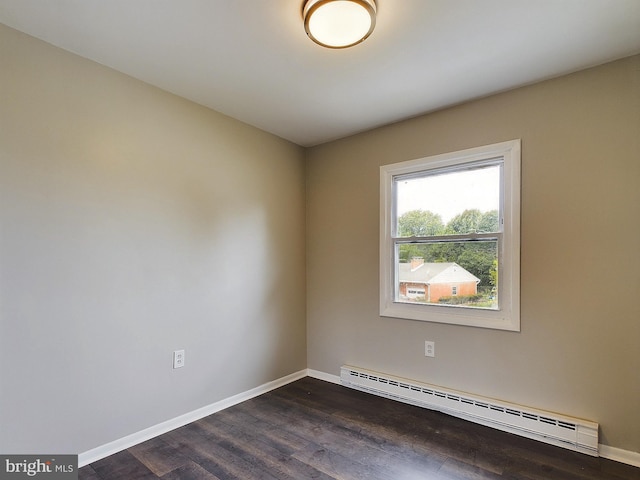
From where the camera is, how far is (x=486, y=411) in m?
2.40

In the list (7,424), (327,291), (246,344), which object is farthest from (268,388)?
(7,424)

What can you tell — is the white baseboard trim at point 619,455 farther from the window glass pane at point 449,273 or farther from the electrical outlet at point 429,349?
the electrical outlet at point 429,349

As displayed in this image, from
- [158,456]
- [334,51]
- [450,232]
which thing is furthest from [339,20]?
[158,456]

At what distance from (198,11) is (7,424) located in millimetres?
2261

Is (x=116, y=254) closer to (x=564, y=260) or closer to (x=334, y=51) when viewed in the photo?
(x=334, y=51)

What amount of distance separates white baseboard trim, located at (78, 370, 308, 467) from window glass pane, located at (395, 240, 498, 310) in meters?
1.46

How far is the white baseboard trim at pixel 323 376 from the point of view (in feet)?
10.8

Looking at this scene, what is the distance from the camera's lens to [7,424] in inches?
67.6

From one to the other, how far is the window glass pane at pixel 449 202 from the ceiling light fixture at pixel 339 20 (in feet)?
4.76

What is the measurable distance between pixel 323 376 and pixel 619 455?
2220 mm

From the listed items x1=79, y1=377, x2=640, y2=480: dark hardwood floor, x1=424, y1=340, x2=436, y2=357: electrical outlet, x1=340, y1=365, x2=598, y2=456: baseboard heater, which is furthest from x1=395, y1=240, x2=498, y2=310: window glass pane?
x1=79, y1=377, x2=640, y2=480: dark hardwood floor

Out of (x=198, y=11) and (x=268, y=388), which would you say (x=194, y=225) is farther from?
(x=268, y=388)

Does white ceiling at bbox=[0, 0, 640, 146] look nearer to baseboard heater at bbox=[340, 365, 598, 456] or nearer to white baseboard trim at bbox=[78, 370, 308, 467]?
baseboard heater at bbox=[340, 365, 598, 456]

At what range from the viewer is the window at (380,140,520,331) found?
243 cm
